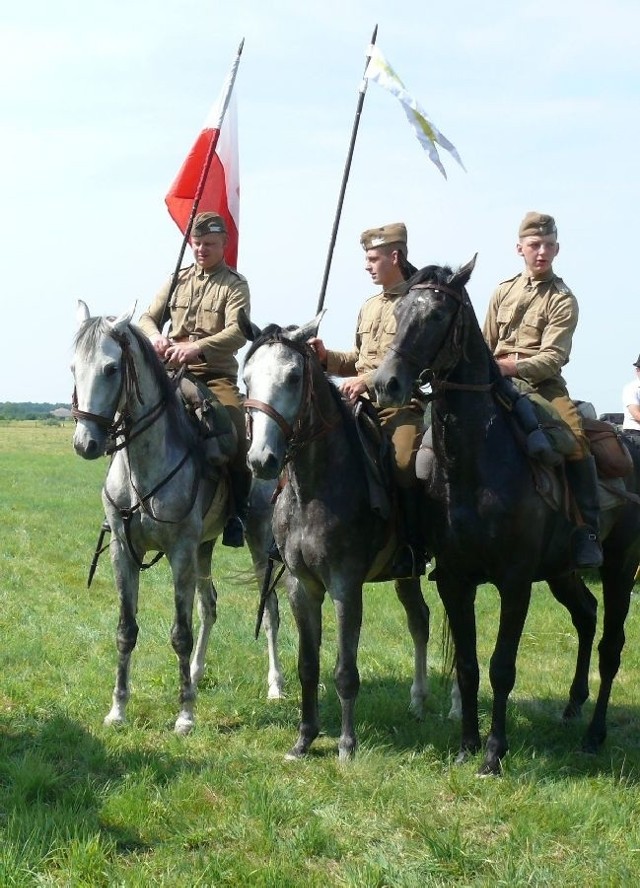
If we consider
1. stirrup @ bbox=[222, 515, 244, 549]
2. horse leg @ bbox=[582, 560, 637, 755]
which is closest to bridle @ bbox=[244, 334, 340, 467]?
stirrup @ bbox=[222, 515, 244, 549]

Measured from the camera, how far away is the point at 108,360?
702cm

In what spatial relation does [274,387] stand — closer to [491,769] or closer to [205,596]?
[491,769]

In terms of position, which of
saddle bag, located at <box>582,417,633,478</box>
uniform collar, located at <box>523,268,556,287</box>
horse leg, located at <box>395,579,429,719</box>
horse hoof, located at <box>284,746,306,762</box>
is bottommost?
horse hoof, located at <box>284,746,306,762</box>

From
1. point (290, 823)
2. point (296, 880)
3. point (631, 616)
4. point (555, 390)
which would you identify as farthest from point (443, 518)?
point (631, 616)

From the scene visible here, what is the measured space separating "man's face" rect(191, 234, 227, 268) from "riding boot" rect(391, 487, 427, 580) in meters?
2.81

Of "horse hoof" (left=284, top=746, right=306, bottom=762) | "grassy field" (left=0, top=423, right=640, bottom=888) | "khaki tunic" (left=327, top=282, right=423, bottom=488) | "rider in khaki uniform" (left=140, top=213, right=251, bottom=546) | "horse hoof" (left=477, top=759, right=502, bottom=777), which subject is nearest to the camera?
"grassy field" (left=0, top=423, right=640, bottom=888)

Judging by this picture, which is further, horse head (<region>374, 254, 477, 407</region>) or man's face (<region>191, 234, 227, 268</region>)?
man's face (<region>191, 234, 227, 268</region>)

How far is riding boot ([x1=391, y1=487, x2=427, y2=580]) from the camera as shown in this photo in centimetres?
728

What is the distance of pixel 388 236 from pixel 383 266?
0.23 metres

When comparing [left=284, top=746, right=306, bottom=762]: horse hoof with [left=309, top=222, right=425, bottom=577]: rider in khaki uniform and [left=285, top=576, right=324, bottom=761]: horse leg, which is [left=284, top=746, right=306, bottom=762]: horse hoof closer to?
[left=285, top=576, right=324, bottom=761]: horse leg

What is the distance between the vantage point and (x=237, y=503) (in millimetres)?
8914

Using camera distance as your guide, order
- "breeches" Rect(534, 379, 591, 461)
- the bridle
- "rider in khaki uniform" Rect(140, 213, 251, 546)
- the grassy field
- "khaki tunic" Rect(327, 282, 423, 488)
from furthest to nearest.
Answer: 1. "rider in khaki uniform" Rect(140, 213, 251, 546)
2. "khaki tunic" Rect(327, 282, 423, 488)
3. "breeches" Rect(534, 379, 591, 461)
4. the bridle
5. the grassy field

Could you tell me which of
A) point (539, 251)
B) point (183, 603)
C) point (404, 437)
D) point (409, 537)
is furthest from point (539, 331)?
point (183, 603)

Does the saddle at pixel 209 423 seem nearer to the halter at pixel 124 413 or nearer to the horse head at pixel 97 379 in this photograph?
the halter at pixel 124 413
